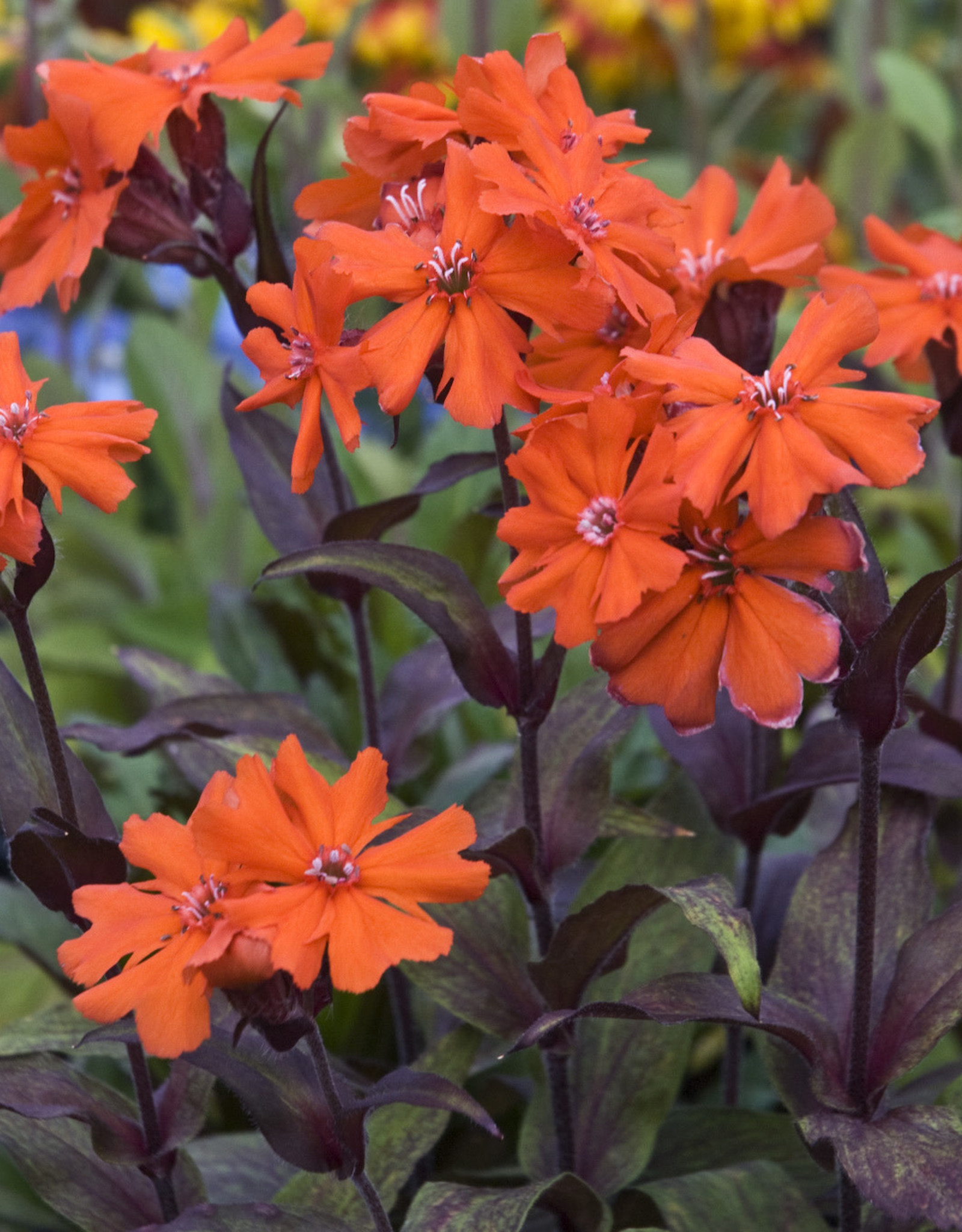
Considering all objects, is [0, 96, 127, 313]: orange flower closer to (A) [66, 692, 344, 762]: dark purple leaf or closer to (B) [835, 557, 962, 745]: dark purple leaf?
(A) [66, 692, 344, 762]: dark purple leaf

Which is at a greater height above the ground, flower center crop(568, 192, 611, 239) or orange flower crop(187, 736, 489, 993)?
flower center crop(568, 192, 611, 239)

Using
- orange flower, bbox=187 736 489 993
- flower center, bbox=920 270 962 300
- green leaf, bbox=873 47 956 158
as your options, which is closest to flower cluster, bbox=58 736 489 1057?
orange flower, bbox=187 736 489 993

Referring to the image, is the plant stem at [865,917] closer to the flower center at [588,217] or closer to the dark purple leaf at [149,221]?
the flower center at [588,217]

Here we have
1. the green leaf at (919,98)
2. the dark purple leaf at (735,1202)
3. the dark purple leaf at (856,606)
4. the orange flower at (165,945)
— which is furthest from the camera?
the green leaf at (919,98)

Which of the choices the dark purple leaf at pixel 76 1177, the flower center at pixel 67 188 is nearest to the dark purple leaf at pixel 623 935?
the dark purple leaf at pixel 76 1177

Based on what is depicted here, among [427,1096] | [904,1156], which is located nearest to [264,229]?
[427,1096]

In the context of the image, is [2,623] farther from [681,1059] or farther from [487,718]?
[681,1059]
